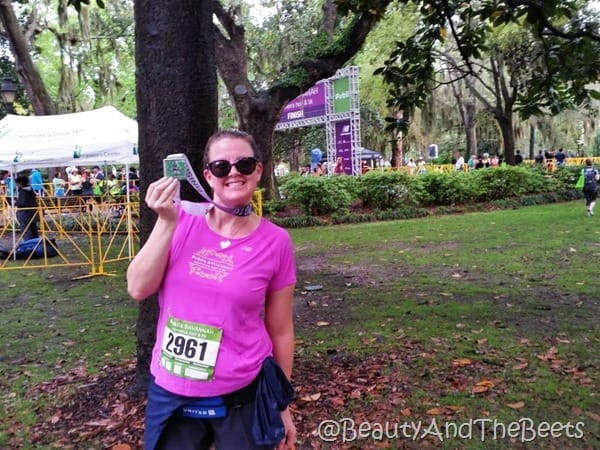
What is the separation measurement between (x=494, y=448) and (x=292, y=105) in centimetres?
2342

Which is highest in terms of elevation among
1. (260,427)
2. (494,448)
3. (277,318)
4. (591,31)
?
(591,31)

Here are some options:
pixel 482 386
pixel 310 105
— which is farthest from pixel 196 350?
pixel 310 105

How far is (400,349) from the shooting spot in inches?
185

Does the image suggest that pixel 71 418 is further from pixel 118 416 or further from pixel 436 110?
pixel 436 110

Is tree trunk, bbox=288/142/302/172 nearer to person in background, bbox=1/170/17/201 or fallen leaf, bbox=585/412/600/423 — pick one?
person in background, bbox=1/170/17/201

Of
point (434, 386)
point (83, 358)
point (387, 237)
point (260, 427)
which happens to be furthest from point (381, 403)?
point (387, 237)

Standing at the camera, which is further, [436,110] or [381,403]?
[436,110]

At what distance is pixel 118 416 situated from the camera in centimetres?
356

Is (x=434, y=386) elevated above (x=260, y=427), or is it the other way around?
(x=260, y=427)

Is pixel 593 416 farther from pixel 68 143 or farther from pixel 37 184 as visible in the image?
pixel 37 184

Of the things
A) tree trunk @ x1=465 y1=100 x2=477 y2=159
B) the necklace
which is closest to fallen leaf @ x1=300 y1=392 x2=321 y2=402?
the necklace

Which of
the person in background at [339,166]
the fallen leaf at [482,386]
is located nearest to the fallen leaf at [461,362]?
the fallen leaf at [482,386]

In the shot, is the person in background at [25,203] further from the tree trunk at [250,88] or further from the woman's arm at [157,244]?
the woman's arm at [157,244]

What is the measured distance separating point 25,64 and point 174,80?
1457cm
